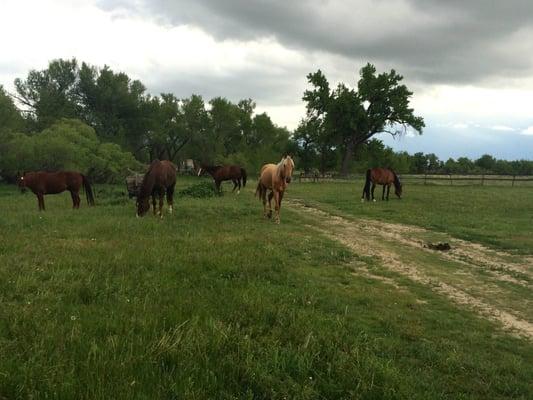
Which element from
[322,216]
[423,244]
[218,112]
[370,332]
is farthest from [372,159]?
[370,332]

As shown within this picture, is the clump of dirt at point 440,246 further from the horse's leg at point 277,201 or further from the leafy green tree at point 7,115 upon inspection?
the leafy green tree at point 7,115

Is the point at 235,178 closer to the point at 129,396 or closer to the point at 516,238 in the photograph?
the point at 516,238

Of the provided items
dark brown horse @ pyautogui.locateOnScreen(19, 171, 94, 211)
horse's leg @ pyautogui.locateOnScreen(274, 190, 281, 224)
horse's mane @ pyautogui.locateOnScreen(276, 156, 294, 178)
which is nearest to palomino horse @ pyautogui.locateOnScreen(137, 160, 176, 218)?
horse's leg @ pyautogui.locateOnScreen(274, 190, 281, 224)

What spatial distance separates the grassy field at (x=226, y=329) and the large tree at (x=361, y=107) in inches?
2014

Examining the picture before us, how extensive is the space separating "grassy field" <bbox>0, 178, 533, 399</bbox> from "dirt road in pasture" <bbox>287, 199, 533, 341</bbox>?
1.28 ft

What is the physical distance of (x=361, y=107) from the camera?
2296 inches

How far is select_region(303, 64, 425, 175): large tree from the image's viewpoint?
5797 centimetres

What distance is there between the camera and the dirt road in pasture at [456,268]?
704 centimetres

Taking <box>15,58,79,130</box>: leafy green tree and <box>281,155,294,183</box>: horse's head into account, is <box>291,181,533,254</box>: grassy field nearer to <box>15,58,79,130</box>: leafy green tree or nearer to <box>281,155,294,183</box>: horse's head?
<box>281,155,294,183</box>: horse's head

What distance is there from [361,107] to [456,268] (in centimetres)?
5122

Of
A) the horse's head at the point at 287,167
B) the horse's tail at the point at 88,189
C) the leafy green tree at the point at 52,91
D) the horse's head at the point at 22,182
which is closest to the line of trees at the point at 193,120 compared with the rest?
→ the leafy green tree at the point at 52,91

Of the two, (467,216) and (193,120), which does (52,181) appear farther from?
(193,120)

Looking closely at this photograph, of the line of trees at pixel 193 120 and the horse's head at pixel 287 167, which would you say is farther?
the line of trees at pixel 193 120

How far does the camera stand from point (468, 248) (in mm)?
12016
